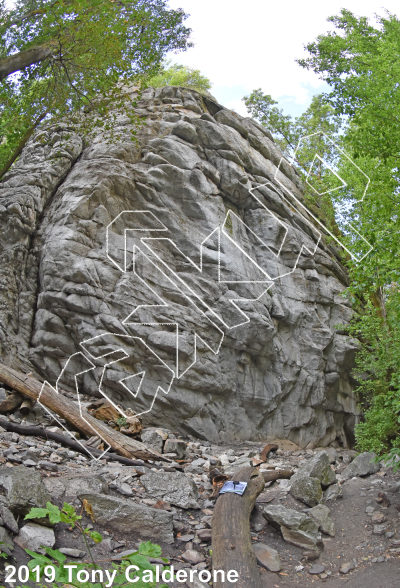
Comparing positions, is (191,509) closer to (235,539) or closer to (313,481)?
(235,539)

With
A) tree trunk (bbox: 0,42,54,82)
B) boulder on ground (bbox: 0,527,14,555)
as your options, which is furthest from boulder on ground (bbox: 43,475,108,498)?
tree trunk (bbox: 0,42,54,82)

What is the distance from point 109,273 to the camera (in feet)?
35.5

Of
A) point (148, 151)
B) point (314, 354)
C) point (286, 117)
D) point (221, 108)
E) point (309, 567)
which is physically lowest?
point (309, 567)

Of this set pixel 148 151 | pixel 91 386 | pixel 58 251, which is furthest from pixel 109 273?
pixel 148 151

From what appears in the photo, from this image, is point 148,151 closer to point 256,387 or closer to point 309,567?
point 256,387

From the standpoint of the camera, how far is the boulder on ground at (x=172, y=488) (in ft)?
19.5

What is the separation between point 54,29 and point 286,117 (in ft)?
40.9

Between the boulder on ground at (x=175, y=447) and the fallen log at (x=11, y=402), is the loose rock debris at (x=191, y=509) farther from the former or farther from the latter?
the boulder on ground at (x=175, y=447)

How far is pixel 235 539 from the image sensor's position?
4863 millimetres

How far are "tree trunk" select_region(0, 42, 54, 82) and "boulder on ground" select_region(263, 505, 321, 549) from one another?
27.3 feet

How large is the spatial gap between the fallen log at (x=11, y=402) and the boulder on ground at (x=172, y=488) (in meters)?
2.95

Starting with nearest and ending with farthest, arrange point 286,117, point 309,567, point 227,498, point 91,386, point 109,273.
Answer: point 309,567 < point 227,498 < point 91,386 < point 109,273 < point 286,117
